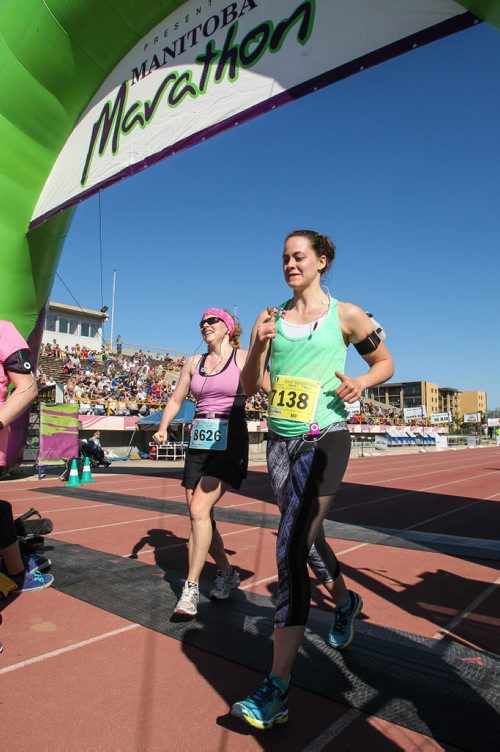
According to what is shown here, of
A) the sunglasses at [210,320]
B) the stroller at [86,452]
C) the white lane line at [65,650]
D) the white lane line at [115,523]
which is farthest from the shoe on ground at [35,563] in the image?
the stroller at [86,452]

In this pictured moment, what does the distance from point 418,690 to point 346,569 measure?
2172 mm

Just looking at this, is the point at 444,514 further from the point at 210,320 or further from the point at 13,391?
the point at 13,391

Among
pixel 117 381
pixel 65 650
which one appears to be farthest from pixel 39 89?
pixel 117 381

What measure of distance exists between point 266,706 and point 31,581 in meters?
2.52

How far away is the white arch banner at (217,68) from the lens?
15.0 ft

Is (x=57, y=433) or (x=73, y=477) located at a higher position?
(x=57, y=433)

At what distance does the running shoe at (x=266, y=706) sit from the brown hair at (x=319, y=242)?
1913 millimetres

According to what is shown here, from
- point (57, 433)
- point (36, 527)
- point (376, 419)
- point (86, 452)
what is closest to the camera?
point (36, 527)

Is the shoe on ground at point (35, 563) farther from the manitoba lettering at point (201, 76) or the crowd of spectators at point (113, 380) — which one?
the crowd of spectators at point (113, 380)

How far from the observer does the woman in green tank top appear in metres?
2.04

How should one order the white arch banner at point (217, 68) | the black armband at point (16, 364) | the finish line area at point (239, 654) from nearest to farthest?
the finish line area at point (239, 654), the black armband at point (16, 364), the white arch banner at point (217, 68)

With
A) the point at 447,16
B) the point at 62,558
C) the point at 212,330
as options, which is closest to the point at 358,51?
the point at 447,16

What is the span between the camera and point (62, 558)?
4617 millimetres

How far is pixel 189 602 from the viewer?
119 inches
